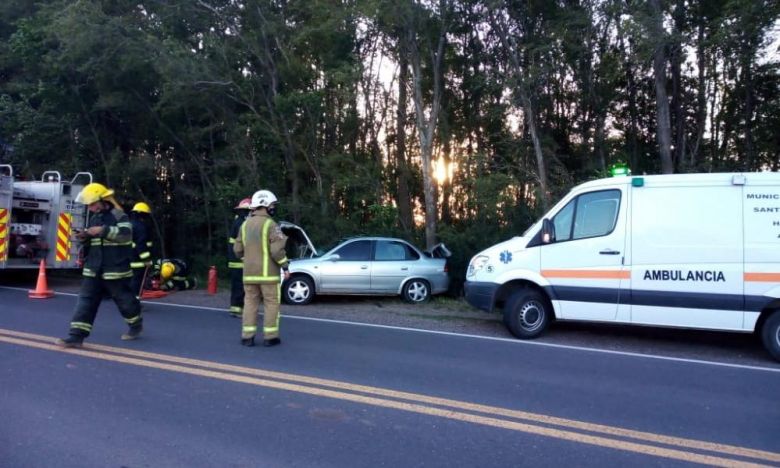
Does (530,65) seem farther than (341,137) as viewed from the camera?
No

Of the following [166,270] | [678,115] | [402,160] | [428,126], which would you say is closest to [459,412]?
[166,270]

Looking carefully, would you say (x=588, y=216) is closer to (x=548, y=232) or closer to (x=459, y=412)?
(x=548, y=232)

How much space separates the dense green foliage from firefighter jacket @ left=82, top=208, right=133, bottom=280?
7.98 m

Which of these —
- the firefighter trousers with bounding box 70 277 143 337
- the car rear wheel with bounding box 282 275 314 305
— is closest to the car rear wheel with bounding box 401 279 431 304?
the car rear wheel with bounding box 282 275 314 305

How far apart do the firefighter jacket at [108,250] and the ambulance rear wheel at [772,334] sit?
26.2 feet

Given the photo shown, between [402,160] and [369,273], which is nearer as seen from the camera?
[369,273]

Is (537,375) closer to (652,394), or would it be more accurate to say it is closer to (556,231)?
(652,394)

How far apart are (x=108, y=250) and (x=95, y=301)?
61cm

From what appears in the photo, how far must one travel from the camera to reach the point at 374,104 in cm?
1855

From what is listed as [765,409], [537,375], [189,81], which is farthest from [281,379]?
[189,81]

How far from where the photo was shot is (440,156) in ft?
60.0

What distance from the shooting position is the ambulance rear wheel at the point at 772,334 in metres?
7.60

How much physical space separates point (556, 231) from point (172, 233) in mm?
15753

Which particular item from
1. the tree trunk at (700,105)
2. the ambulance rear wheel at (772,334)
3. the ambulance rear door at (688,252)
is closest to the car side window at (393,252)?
the ambulance rear door at (688,252)
